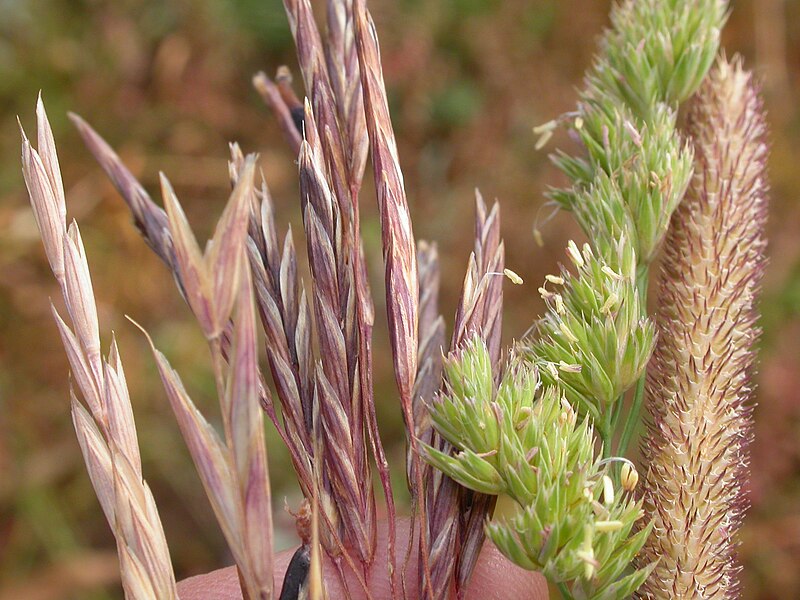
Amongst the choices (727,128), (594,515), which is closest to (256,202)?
(594,515)

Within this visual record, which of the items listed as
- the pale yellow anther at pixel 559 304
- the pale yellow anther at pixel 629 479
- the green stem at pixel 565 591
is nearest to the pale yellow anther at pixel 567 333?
the pale yellow anther at pixel 559 304

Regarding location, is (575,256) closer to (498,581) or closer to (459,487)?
(459,487)

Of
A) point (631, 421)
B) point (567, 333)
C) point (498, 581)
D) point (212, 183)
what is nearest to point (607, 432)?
point (631, 421)

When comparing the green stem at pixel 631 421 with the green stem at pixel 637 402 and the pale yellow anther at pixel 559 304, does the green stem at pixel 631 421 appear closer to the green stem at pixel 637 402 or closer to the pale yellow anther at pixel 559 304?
the green stem at pixel 637 402

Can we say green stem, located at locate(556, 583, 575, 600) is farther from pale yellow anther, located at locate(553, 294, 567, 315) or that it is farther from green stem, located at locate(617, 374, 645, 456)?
pale yellow anther, located at locate(553, 294, 567, 315)

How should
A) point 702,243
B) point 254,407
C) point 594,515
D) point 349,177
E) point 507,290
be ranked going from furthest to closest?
point 507,290, point 702,243, point 349,177, point 594,515, point 254,407

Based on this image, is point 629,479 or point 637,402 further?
point 637,402

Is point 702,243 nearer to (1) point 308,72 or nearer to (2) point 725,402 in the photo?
(2) point 725,402
